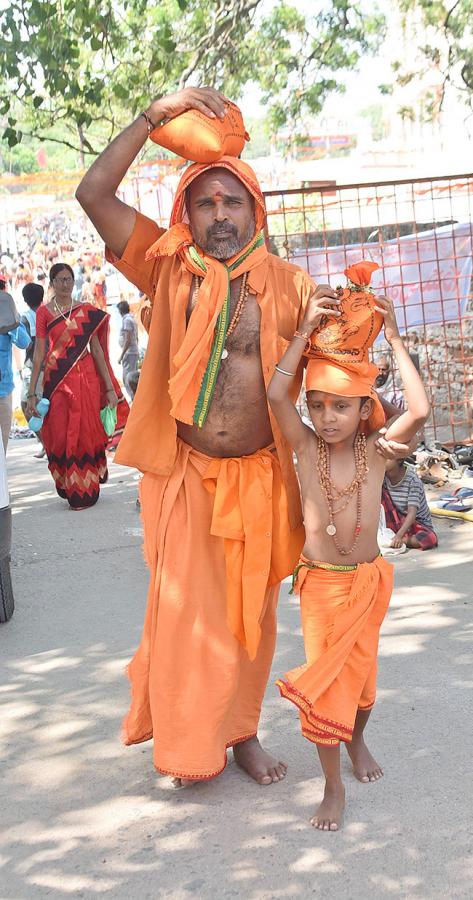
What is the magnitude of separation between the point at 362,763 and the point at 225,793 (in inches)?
19.6

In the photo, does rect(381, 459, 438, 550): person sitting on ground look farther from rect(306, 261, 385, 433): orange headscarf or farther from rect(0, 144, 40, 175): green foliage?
rect(0, 144, 40, 175): green foliage

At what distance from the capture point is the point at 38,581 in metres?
6.95

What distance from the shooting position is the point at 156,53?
12680mm

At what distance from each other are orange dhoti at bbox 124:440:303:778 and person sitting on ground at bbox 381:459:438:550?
341 centimetres

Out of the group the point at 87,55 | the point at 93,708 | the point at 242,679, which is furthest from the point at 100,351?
the point at 87,55

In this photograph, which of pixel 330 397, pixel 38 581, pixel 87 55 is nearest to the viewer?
pixel 330 397

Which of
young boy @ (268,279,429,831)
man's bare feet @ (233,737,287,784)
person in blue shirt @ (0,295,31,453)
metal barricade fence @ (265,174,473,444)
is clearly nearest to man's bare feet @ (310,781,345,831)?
young boy @ (268,279,429,831)

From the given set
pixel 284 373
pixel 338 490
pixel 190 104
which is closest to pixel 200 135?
pixel 190 104

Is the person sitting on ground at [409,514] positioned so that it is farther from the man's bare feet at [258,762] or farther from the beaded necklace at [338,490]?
the beaded necklace at [338,490]

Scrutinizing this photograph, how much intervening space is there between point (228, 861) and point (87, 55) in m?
18.6

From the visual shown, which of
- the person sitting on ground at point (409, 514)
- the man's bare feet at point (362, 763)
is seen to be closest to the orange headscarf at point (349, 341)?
the man's bare feet at point (362, 763)

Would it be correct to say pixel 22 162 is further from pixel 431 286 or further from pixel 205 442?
pixel 205 442

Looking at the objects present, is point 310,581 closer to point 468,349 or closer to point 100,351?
point 100,351

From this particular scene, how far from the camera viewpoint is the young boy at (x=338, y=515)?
11.2 ft
